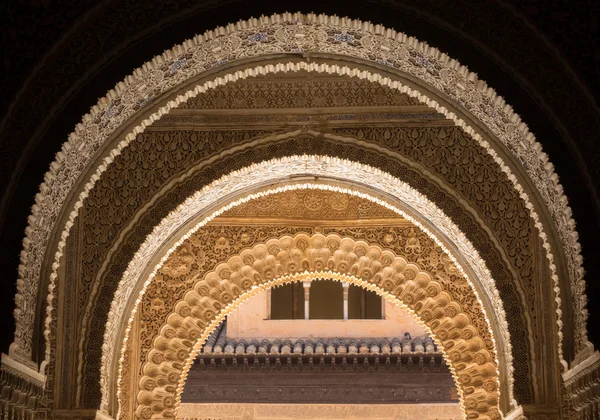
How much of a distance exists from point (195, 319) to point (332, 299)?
6840 mm

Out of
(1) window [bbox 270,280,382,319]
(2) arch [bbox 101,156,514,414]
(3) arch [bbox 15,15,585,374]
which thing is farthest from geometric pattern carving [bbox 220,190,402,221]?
(1) window [bbox 270,280,382,319]

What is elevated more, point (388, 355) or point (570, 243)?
point (388, 355)

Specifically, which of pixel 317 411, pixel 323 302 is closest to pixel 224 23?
pixel 317 411

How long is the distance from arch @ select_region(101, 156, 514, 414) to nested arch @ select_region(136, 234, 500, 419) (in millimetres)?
934

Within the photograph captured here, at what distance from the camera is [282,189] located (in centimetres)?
841

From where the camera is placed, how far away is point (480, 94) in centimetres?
520

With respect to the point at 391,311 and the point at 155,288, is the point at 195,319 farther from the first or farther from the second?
the point at 391,311

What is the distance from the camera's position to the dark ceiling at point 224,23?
442cm

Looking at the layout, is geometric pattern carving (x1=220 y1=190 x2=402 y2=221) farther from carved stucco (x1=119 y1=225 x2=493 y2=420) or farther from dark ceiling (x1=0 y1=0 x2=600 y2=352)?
dark ceiling (x1=0 y1=0 x2=600 y2=352)

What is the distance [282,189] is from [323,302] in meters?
7.51


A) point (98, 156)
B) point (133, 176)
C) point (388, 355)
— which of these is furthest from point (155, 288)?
point (388, 355)

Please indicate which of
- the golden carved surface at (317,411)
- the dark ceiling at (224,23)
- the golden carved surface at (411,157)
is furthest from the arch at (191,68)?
the golden carved surface at (317,411)

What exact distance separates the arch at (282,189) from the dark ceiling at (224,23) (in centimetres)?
279

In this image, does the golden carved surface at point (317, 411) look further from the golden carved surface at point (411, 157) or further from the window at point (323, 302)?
the golden carved surface at point (411, 157)
